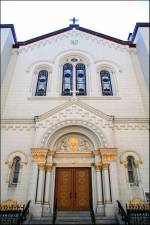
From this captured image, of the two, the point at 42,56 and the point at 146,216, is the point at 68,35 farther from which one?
the point at 146,216

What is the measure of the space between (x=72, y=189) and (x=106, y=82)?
24.3 ft

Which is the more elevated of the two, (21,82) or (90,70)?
(90,70)

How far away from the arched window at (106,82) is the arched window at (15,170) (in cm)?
661

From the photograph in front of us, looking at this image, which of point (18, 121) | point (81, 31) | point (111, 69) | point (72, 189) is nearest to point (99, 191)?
point (72, 189)

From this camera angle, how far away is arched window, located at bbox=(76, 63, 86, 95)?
13769 mm

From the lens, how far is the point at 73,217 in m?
8.73

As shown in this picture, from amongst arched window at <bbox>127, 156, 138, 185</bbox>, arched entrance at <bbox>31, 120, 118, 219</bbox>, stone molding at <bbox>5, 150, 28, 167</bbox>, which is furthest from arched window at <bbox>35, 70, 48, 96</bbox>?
arched window at <bbox>127, 156, 138, 185</bbox>

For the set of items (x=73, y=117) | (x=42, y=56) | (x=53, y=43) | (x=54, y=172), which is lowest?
(x=54, y=172)

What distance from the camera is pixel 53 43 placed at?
16.5 meters

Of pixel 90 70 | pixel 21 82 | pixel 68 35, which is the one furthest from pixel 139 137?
pixel 68 35

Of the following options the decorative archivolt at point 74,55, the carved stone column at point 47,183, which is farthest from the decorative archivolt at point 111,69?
the carved stone column at point 47,183

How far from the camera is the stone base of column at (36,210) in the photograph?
9009 millimetres

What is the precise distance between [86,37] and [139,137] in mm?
9509

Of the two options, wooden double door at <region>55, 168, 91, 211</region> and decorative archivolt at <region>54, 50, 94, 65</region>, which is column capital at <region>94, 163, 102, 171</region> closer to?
wooden double door at <region>55, 168, 91, 211</region>
